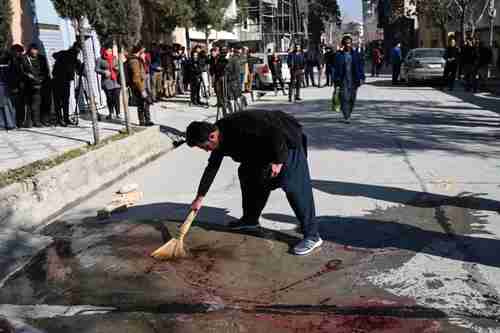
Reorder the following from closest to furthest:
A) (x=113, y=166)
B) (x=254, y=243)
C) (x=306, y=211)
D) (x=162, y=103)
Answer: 1. (x=306, y=211)
2. (x=254, y=243)
3. (x=113, y=166)
4. (x=162, y=103)

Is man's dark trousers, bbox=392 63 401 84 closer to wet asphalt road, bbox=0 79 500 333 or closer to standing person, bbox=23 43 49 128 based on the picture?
standing person, bbox=23 43 49 128

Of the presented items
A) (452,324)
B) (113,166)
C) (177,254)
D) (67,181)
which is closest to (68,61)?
(113,166)

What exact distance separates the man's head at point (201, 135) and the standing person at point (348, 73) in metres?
7.72

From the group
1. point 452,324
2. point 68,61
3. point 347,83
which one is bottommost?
point 452,324

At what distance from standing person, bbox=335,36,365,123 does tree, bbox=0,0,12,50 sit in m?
6.93

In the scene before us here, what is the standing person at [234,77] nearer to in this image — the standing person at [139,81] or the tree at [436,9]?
the standing person at [139,81]

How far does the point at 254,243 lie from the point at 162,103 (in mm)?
13472

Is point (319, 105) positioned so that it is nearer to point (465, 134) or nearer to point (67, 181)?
point (465, 134)

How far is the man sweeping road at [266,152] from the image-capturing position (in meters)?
4.12

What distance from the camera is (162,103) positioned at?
58.1 feet

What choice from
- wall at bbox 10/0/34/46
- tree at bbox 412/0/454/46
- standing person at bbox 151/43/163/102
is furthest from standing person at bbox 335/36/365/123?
tree at bbox 412/0/454/46

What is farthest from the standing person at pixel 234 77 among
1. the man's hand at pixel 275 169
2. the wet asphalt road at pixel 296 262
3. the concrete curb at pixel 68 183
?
the man's hand at pixel 275 169

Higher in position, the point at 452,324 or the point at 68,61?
the point at 68,61

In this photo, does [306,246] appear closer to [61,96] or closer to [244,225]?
[244,225]
